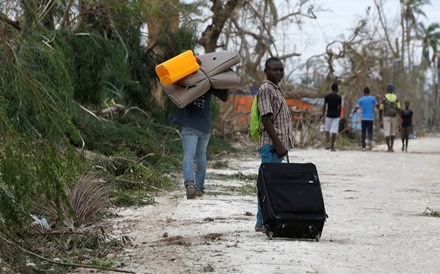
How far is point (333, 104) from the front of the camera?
2339 cm

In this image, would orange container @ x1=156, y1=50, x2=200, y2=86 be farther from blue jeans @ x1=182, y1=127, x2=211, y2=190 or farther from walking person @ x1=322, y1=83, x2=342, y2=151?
walking person @ x1=322, y1=83, x2=342, y2=151

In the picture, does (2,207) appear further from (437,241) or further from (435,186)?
(435,186)

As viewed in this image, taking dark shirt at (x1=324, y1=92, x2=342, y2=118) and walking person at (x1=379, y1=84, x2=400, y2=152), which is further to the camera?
walking person at (x1=379, y1=84, x2=400, y2=152)

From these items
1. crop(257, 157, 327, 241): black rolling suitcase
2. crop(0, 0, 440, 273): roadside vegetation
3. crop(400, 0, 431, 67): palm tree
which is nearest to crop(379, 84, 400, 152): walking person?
crop(0, 0, 440, 273): roadside vegetation

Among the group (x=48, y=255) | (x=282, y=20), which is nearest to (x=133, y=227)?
(x=48, y=255)

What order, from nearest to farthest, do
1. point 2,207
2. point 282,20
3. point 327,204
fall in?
1. point 2,207
2. point 327,204
3. point 282,20

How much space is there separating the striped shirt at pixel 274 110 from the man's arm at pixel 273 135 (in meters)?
0.06

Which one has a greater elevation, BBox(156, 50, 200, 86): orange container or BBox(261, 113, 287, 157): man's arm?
BBox(156, 50, 200, 86): orange container

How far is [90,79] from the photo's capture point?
607 inches

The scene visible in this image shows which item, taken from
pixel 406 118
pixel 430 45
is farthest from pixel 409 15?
pixel 406 118

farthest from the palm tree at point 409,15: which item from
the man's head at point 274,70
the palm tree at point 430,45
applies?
the man's head at point 274,70

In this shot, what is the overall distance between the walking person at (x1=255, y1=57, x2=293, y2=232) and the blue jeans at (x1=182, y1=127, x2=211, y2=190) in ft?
7.50

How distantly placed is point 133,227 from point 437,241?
279cm

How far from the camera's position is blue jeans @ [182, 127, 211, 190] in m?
10.5
